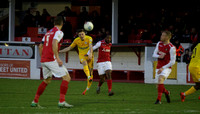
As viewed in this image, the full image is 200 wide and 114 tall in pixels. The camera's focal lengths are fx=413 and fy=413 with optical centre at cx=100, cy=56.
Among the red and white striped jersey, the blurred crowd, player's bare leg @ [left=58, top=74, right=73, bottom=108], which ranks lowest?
player's bare leg @ [left=58, top=74, right=73, bottom=108]

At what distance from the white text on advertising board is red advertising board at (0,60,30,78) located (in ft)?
0.93

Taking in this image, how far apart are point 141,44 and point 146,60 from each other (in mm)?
718

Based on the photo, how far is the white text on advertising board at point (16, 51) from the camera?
63.2ft

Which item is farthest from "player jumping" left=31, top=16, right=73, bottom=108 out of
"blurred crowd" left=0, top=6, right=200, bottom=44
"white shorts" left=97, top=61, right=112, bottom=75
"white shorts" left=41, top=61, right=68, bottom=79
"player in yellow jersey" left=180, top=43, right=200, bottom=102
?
"blurred crowd" left=0, top=6, right=200, bottom=44

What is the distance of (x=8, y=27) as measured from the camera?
22172mm

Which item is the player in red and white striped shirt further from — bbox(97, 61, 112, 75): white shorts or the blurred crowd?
the blurred crowd

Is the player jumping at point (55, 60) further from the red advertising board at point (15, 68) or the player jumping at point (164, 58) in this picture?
the red advertising board at point (15, 68)

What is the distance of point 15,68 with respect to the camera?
19.3 meters

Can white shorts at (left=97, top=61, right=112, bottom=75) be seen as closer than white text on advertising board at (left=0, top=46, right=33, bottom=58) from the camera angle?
Yes

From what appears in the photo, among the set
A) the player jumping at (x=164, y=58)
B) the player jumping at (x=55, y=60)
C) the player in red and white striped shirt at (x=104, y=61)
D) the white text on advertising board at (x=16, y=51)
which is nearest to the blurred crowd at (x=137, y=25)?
the white text on advertising board at (x=16, y=51)

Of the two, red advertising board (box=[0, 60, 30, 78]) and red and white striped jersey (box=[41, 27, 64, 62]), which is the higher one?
red and white striped jersey (box=[41, 27, 64, 62])

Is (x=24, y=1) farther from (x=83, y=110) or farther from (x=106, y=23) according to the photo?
(x=83, y=110)

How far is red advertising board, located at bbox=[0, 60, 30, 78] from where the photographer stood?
1923 centimetres

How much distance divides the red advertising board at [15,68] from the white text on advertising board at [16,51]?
0.28 m
